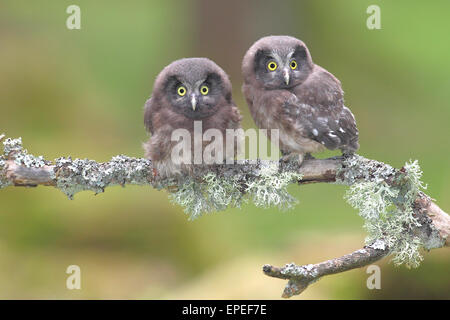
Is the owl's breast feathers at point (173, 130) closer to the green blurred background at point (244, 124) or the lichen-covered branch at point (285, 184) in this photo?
the lichen-covered branch at point (285, 184)

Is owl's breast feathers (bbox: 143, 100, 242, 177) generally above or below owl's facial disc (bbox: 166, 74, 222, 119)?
below

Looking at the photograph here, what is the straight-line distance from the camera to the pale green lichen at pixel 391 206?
2811 millimetres

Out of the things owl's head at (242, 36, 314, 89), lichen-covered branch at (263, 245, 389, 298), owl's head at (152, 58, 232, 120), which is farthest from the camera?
owl's head at (242, 36, 314, 89)

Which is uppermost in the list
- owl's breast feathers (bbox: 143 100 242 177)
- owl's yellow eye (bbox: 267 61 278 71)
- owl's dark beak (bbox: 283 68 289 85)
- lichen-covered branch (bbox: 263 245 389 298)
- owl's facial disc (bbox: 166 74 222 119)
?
owl's yellow eye (bbox: 267 61 278 71)

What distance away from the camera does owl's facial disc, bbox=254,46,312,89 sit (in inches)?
116

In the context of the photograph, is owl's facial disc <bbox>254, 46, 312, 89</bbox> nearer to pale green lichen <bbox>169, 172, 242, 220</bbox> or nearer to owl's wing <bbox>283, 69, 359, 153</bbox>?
owl's wing <bbox>283, 69, 359, 153</bbox>

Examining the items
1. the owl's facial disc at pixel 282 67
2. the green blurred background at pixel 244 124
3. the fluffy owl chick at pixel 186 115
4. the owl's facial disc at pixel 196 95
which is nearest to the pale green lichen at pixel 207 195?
the fluffy owl chick at pixel 186 115

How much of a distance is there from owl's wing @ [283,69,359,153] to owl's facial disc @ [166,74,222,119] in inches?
15.7

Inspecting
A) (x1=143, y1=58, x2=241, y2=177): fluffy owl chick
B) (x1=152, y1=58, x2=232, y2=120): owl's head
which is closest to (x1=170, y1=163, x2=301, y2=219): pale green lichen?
(x1=143, y1=58, x2=241, y2=177): fluffy owl chick

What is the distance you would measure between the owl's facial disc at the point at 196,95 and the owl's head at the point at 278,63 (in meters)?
0.26

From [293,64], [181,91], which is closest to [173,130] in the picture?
[181,91]

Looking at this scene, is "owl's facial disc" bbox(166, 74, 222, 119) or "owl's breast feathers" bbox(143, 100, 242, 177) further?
"owl's breast feathers" bbox(143, 100, 242, 177)

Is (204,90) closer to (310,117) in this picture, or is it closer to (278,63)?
(278,63)

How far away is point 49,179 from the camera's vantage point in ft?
10.00
